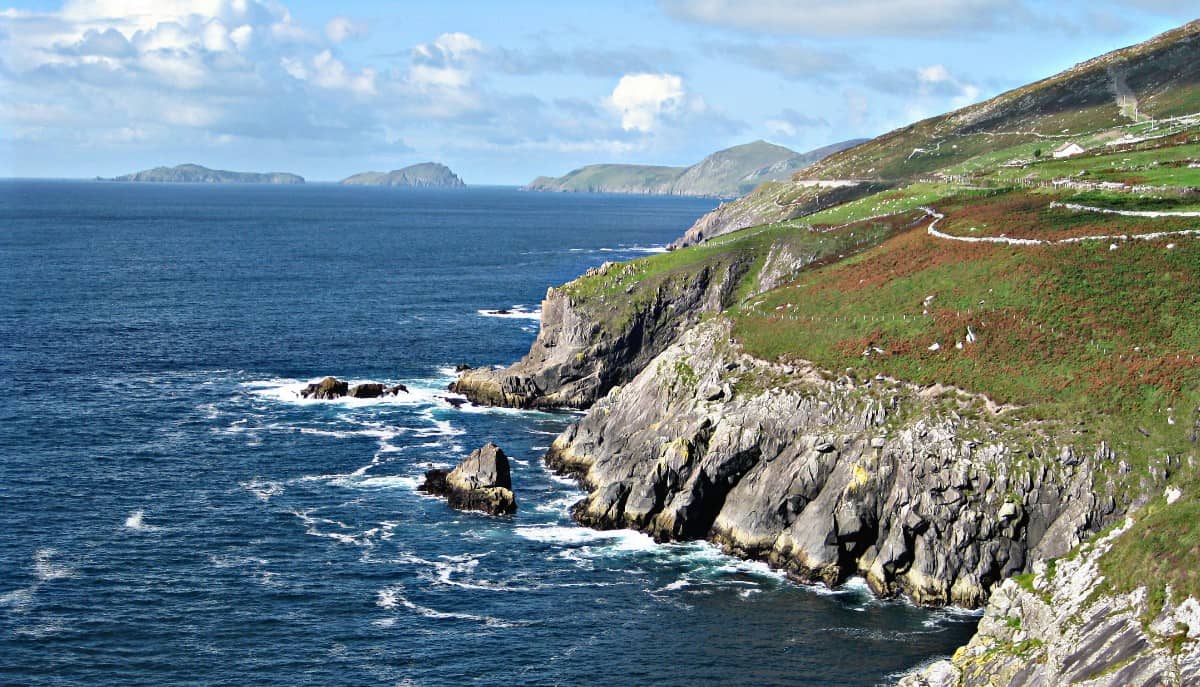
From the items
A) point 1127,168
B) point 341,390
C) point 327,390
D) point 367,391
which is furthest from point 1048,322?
point 327,390

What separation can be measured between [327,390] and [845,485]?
6198 centimetres

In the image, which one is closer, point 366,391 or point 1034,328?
point 1034,328

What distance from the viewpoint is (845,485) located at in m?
76.2

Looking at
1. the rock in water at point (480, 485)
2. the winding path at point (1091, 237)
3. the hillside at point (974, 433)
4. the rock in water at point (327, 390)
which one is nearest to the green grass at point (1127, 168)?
the hillside at point (974, 433)

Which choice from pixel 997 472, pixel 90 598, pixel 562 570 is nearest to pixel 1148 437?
pixel 997 472

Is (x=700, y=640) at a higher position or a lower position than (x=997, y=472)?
lower

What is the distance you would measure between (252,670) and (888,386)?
157ft

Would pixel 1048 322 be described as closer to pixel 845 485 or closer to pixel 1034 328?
pixel 1034 328

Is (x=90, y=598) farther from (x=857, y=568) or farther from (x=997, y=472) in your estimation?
(x=997, y=472)

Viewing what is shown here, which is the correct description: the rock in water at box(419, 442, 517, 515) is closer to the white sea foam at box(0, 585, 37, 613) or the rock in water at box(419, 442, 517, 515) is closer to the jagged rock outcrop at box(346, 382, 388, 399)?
the white sea foam at box(0, 585, 37, 613)

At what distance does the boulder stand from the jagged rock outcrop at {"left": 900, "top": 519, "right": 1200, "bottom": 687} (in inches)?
2932

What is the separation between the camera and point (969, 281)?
94750 mm

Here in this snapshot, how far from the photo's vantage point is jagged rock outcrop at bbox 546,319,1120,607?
71438 millimetres

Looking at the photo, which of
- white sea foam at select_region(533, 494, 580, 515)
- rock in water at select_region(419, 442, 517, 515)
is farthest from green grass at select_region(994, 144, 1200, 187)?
rock in water at select_region(419, 442, 517, 515)
